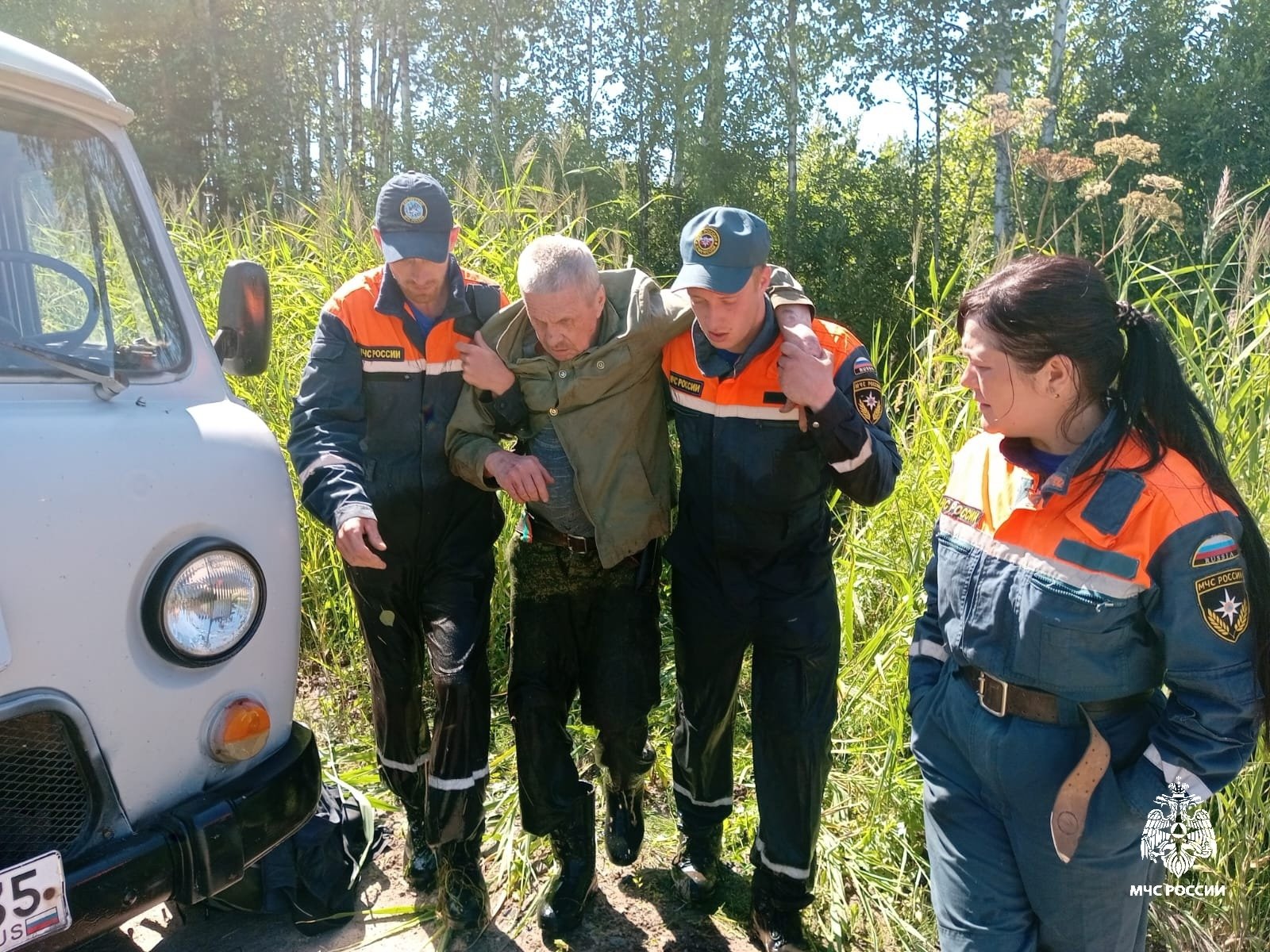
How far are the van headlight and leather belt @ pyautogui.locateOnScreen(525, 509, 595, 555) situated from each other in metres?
0.82

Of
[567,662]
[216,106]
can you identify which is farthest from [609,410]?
[216,106]

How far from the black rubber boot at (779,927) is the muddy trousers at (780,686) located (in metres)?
0.03

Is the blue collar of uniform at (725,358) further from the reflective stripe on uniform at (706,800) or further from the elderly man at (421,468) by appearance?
the reflective stripe on uniform at (706,800)

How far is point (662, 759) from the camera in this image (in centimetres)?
374

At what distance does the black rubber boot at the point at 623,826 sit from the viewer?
295cm

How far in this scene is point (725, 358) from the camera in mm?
2531

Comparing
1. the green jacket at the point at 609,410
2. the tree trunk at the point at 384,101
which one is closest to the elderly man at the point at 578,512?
the green jacket at the point at 609,410

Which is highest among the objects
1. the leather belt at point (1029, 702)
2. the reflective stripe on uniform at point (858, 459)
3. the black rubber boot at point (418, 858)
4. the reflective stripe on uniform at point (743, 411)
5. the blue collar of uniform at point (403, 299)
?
the blue collar of uniform at point (403, 299)

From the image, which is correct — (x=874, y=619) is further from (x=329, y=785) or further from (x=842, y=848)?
(x=329, y=785)

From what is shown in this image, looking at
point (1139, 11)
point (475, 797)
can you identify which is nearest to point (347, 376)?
point (475, 797)

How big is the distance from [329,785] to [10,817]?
1.55 metres

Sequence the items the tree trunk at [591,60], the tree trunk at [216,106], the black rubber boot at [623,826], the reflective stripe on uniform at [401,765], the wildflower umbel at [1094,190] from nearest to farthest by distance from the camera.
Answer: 1. the black rubber boot at [623,826]
2. the reflective stripe on uniform at [401,765]
3. the wildflower umbel at [1094,190]
4. the tree trunk at [591,60]
5. the tree trunk at [216,106]

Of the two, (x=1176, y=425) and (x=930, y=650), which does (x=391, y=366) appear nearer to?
(x=930, y=650)

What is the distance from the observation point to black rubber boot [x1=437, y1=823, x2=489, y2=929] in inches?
109
